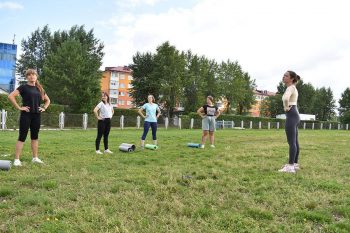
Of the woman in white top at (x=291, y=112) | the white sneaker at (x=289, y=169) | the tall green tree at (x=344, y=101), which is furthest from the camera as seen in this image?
the tall green tree at (x=344, y=101)

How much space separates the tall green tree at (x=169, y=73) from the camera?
53469 millimetres

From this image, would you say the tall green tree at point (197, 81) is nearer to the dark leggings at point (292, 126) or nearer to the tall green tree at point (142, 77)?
the tall green tree at point (142, 77)

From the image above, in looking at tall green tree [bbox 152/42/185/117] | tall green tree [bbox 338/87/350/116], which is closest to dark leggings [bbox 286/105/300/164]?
tall green tree [bbox 152/42/185/117]

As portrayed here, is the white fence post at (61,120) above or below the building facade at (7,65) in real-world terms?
below

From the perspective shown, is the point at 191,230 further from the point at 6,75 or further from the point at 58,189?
the point at 6,75

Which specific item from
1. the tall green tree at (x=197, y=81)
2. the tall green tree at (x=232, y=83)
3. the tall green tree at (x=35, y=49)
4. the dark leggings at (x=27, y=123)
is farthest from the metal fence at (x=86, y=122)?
the tall green tree at (x=35, y=49)

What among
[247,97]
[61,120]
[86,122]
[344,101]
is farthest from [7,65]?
[344,101]

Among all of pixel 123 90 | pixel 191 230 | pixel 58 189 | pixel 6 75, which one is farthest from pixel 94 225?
pixel 123 90

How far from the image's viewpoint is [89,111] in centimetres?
4516

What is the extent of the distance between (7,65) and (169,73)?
4158 cm

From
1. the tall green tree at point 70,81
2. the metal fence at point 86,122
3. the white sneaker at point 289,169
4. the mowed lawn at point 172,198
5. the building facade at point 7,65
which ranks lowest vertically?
the mowed lawn at point 172,198

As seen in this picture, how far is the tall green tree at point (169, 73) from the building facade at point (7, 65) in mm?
37905

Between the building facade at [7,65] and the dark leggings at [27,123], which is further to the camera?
the building facade at [7,65]

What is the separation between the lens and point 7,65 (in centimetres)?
7756
